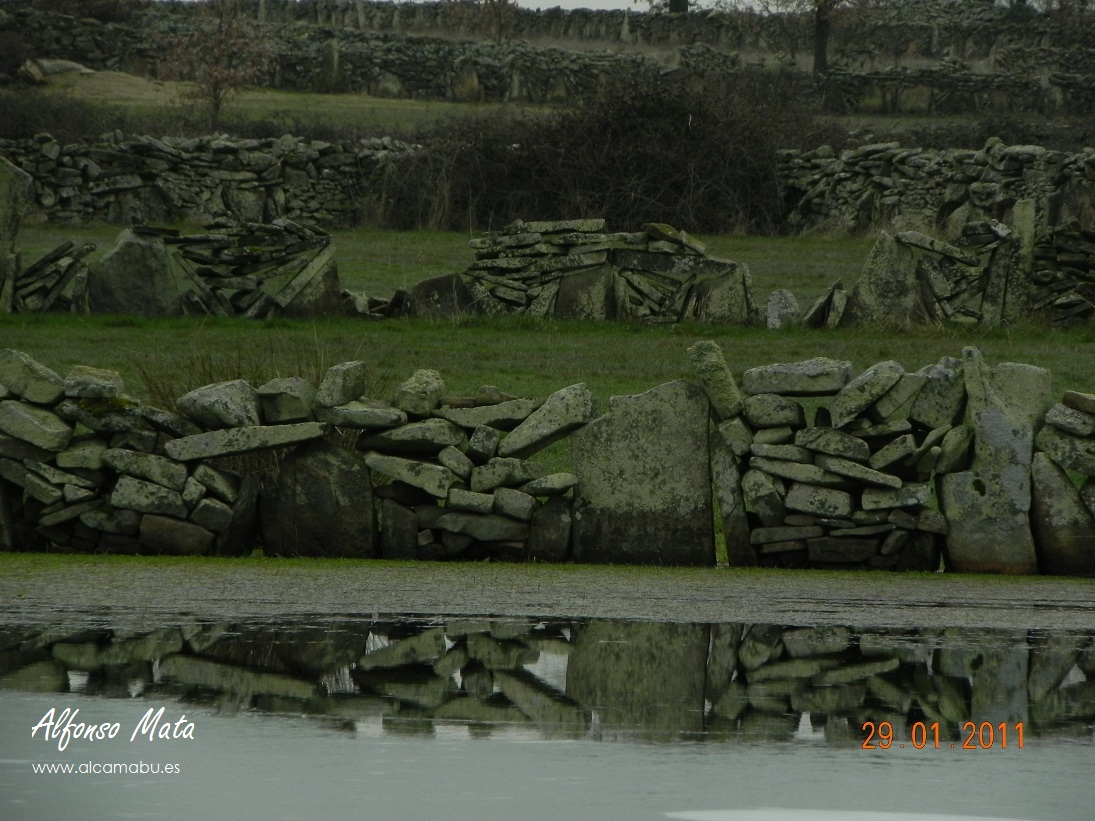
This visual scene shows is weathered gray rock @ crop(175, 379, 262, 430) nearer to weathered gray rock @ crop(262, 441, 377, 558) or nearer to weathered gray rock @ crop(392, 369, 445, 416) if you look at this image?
weathered gray rock @ crop(262, 441, 377, 558)

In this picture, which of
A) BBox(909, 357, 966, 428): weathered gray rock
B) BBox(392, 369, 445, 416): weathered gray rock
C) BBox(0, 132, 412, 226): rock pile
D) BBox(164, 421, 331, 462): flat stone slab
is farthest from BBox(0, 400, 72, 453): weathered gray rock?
BBox(0, 132, 412, 226): rock pile

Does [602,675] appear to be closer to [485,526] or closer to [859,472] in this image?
[485,526]

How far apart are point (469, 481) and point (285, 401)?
1.21 m

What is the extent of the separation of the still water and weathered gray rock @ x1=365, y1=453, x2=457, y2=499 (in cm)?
203

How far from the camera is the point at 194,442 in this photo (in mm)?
9680

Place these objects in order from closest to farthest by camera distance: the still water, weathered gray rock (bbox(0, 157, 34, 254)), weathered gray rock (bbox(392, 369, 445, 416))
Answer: the still water → weathered gray rock (bbox(392, 369, 445, 416)) → weathered gray rock (bbox(0, 157, 34, 254))

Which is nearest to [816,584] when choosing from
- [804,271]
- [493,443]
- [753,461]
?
[753,461]

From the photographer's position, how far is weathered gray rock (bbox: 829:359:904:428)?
31.8 feet

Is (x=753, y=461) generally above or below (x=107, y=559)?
above

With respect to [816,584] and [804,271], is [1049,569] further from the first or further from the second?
[804,271]

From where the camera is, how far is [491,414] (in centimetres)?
1002

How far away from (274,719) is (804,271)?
18066 millimetres

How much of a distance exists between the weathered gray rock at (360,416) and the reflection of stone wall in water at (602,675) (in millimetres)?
2413
